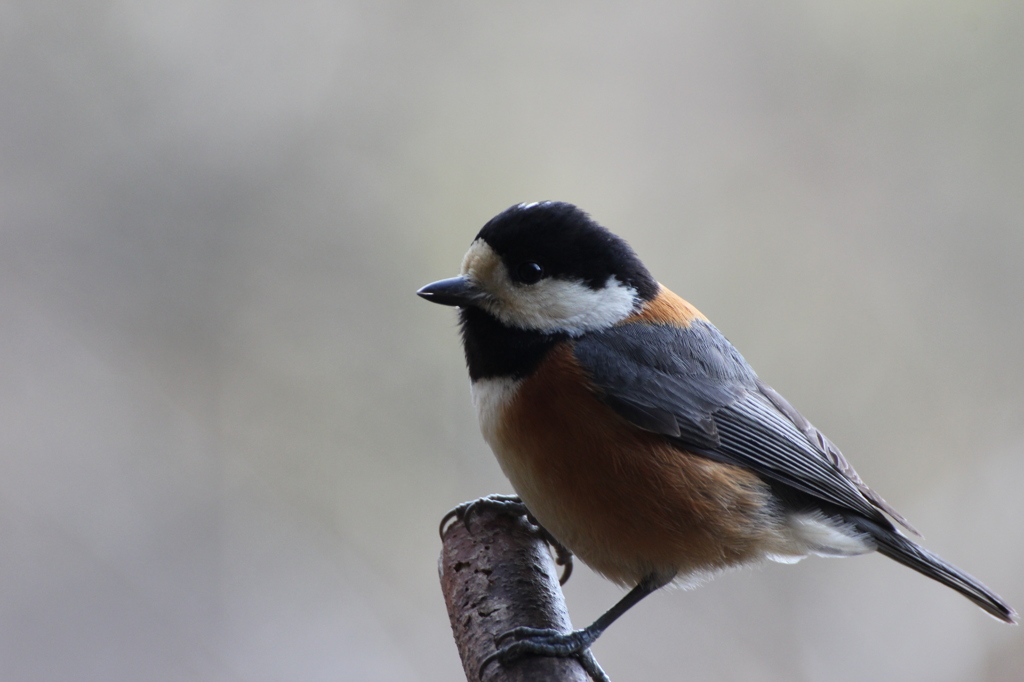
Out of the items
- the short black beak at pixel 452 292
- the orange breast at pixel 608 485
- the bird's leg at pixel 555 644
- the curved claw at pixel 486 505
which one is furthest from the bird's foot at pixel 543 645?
the short black beak at pixel 452 292

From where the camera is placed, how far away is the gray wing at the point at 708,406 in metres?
1.46

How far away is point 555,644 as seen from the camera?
1.25 m

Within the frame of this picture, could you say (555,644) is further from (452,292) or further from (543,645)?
(452,292)

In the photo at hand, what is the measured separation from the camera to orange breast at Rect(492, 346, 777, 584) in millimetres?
1394

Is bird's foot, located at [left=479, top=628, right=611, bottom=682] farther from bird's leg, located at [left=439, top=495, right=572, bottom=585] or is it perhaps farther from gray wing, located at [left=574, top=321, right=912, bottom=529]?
gray wing, located at [left=574, top=321, right=912, bottom=529]

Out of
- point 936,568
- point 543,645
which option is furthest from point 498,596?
point 936,568

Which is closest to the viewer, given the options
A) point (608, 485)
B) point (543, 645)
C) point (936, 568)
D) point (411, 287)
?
point (543, 645)

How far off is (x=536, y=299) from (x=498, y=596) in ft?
1.62

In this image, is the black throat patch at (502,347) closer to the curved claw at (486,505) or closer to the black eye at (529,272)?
the black eye at (529,272)

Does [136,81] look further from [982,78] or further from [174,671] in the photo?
[982,78]

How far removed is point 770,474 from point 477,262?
0.65 metres

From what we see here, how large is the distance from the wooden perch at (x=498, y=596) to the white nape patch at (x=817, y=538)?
17.3 inches

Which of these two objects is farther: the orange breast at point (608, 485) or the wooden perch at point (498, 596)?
the orange breast at point (608, 485)

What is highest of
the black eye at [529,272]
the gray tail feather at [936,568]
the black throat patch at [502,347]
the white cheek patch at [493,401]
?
the black eye at [529,272]
